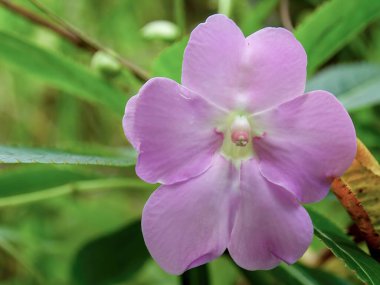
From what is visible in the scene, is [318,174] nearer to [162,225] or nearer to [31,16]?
[162,225]

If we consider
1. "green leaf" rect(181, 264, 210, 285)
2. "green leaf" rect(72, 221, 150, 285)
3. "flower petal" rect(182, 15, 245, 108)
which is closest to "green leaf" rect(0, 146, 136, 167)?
"flower petal" rect(182, 15, 245, 108)

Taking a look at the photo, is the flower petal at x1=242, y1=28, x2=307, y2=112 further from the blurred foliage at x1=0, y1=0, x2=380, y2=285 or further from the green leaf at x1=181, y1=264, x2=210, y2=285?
the green leaf at x1=181, y1=264, x2=210, y2=285

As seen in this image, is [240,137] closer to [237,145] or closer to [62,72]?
[237,145]

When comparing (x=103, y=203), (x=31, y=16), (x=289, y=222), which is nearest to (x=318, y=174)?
(x=289, y=222)

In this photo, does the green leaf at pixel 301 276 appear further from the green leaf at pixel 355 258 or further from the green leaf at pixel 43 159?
the green leaf at pixel 43 159

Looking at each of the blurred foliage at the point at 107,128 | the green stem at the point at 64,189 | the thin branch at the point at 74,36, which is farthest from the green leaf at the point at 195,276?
the thin branch at the point at 74,36

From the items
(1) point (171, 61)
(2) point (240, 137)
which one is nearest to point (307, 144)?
(2) point (240, 137)
